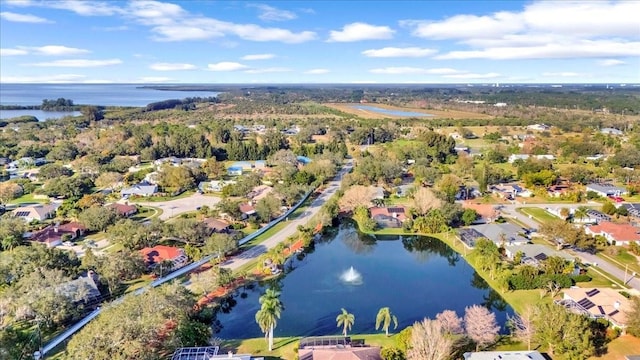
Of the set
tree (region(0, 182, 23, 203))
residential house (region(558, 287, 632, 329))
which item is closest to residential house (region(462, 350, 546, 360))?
residential house (region(558, 287, 632, 329))

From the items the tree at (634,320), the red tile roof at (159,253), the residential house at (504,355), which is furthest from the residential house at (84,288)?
the tree at (634,320)

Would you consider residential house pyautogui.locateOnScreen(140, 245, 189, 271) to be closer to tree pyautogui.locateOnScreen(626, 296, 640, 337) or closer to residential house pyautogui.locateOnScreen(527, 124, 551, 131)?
tree pyautogui.locateOnScreen(626, 296, 640, 337)

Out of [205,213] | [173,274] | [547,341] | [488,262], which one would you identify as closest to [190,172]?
[205,213]

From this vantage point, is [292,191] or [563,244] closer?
[563,244]

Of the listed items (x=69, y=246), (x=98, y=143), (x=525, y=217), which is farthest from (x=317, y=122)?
(x=69, y=246)

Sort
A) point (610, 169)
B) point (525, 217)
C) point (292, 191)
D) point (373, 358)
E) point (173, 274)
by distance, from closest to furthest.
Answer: point (373, 358) → point (173, 274) → point (525, 217) → point (292, 191) → point (610, 169)

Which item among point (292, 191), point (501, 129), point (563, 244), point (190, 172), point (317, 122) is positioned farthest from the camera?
point (317, 122)

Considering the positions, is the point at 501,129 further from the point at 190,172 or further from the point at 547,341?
the point at 547,341
